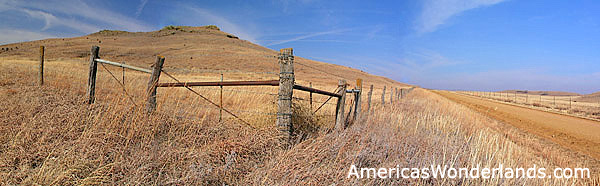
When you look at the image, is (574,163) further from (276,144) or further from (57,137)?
(57,137)

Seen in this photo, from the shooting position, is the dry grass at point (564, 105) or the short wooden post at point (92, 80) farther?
the dry grass at point (564, 105)

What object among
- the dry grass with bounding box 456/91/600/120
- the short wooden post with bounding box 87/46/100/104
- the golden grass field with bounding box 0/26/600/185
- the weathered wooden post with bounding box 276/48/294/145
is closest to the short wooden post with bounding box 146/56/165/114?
the golden grass field with bounding box 0/26/600/185

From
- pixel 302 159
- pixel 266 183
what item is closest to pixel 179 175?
pixel 266 183

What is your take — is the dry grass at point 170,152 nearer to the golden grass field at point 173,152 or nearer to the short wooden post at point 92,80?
the golden grass field at point 173,152

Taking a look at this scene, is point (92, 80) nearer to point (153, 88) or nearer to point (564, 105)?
point (153, 88)

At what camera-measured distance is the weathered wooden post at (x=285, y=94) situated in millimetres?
3783

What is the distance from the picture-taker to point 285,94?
378 centimetres

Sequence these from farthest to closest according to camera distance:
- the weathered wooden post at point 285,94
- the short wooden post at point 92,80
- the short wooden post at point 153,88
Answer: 1. the short wooden post at point 92,80
2. the short wooden post at point 153,88
3. the weathered wooden post at point 285,94

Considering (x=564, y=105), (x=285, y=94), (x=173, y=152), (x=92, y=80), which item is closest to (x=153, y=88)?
(x=173, y=152)

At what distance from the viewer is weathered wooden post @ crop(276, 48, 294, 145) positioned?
3783 mm

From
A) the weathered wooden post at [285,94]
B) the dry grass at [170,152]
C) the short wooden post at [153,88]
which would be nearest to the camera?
the dry grass at [170,152]

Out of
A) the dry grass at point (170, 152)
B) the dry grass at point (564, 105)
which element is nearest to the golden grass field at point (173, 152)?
the dry grass at point (170, 152)

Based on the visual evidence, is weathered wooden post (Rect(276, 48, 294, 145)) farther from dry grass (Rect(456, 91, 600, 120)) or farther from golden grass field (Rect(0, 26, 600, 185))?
dry grass (Rect(456, 91, 600, 120))

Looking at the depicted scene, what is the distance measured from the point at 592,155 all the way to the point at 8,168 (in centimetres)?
1318
